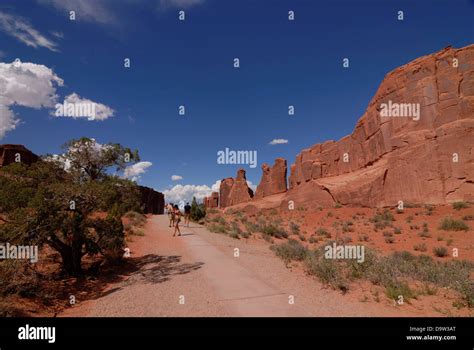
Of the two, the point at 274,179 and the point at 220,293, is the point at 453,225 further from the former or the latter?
the point at 274,179

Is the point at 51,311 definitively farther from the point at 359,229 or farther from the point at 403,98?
the point at 403,98

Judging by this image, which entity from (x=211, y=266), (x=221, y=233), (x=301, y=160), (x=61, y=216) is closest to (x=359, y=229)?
(x=221, y=233)

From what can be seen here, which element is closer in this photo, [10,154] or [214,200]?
[10,154]

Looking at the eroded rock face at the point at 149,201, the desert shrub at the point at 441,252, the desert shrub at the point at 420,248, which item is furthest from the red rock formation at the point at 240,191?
the desert shrub at the point at 441,252

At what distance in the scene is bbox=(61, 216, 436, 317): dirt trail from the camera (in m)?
5.70

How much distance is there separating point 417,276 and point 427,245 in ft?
33.8

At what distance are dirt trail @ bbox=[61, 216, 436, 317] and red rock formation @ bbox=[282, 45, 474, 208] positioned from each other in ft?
90.9

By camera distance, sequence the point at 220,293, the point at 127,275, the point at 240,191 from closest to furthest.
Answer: the point at 220,293, the point at 127,275, the point at 240,191

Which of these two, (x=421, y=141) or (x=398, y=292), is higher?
(x=421, y=141)

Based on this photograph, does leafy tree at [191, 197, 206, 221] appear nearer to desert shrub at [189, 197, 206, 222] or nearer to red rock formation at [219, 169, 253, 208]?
desert shrub at [189, 197, 206, 222]

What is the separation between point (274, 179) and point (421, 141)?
45965mm

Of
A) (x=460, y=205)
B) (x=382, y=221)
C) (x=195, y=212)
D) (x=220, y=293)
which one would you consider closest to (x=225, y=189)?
(x=195, y=212)

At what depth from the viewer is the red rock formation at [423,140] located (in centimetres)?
2814

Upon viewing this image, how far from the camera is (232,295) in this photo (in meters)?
6.57
